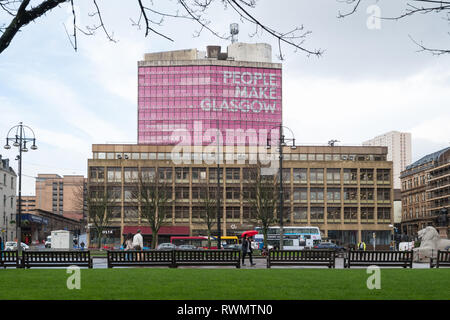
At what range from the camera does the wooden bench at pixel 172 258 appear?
21.0m

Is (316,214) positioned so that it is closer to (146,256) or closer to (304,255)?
(304,255)

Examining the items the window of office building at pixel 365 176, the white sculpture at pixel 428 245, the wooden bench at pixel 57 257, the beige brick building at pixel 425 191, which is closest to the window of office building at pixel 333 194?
the window of office building at pixel 365 176

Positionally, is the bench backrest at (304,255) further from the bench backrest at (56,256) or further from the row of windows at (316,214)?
the row of windows at (316,214)

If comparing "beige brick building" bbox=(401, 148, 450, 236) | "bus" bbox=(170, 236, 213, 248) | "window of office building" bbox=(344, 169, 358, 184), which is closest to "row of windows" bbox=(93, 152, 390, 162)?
"window of office building" bbox=(344, 169, 358, 184)

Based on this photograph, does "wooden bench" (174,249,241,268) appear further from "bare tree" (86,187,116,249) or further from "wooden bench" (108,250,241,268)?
"bare tree" (86,187,116,249)

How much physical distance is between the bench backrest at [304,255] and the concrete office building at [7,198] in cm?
6872

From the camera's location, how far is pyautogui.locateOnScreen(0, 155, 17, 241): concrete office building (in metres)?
85.0

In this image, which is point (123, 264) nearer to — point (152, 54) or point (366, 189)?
point (366, 189)

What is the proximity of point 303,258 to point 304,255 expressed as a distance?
0.12 meters

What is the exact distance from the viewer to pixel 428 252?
30531mm

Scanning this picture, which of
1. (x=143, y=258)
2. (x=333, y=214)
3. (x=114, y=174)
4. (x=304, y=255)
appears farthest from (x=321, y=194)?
(x=143, y=258)

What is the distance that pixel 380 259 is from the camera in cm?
2158
